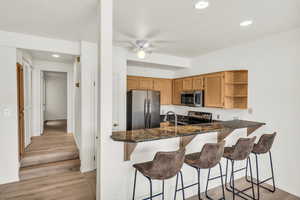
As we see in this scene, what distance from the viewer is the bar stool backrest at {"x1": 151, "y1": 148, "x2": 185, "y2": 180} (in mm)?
1597

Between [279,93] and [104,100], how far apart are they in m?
2.98

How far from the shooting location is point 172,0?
1.86 metres

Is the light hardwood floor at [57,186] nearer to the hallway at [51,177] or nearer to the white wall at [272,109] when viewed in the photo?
the hallway at [51,177]

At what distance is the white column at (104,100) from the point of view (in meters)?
1.74

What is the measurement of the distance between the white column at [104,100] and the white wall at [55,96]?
704 cm

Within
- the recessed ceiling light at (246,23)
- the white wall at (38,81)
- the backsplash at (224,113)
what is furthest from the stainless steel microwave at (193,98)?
the white wall at (38,81)

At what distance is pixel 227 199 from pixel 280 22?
2835mm

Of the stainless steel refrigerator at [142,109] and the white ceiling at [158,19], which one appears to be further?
the stainless steel refrigerator at [142,109]

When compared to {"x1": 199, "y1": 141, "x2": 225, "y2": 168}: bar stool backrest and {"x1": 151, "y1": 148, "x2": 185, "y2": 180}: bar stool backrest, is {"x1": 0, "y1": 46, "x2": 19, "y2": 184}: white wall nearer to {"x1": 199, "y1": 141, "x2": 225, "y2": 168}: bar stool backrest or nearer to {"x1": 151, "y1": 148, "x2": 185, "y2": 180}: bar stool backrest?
{"x1": 151, "y1": 148, "x2": 185, "y2": 180}: bar stool backrest

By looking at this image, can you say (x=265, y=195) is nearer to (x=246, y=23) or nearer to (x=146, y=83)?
(x=246, y=23)

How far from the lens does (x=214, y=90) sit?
12.3 feet

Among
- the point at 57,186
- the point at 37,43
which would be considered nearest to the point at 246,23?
the point at 37,43

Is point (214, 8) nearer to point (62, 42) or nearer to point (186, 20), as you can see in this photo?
point (186, 20)

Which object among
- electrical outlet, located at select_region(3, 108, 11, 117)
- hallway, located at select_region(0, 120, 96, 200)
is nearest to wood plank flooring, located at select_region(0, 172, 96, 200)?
hallway, located at select_region(0, 120, 96, 200)
